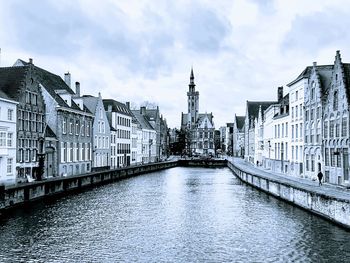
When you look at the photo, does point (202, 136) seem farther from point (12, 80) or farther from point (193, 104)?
point (12, 80)

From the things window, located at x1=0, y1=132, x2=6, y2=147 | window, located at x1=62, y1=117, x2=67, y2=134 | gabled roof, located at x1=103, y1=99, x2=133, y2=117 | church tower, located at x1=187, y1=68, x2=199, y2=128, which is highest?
church tower, located at x1=187, y1=68, x2=199, y2=128

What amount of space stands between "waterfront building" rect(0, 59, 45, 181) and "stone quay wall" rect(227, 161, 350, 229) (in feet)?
74.0

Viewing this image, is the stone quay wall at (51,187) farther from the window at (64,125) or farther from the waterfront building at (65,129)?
the window at (64,125)

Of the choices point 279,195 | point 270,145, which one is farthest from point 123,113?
point 279,195

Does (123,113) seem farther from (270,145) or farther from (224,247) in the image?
(224,247)

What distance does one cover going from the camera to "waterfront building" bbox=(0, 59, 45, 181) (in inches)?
1538

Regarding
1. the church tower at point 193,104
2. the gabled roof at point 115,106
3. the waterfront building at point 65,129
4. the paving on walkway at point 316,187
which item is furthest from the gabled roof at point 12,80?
the church tower at point 193,104

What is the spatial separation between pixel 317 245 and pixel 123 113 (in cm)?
5714

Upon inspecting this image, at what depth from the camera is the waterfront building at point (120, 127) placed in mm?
70000

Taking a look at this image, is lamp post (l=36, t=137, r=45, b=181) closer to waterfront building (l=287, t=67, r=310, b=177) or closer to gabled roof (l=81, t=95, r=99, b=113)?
gabled roof (l=81, t=95, r=99, b=113)

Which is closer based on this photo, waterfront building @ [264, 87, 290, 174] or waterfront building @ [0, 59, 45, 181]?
waterfront building @ [0, 59, 45, 181]

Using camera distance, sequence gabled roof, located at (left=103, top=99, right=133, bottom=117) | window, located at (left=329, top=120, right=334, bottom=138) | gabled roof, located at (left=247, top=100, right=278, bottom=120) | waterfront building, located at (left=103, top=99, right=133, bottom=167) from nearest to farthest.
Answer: window, located at (left=329, top=120, right=334, bottom=138) < waterfront building, located at (left=103, top=99, right=133, bottom=167) < gabled roof, located at (left=103, top=99, right=133, bottom=117) < gabled roof, located at (left=247, top=100, right=278, bottom=120)

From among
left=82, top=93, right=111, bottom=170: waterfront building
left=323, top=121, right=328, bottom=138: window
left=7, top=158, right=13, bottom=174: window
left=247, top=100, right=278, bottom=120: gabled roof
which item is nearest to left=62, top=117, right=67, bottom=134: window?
left=82, top=93, right=111, bottom=170: waterfront building

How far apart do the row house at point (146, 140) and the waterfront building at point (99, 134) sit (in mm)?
21717
